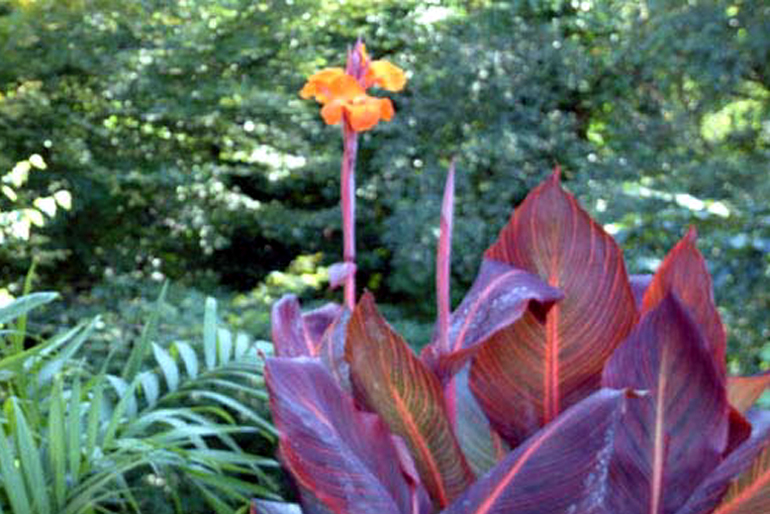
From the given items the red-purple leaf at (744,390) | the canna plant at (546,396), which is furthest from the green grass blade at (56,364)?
the red-purple leaf at (744,390)

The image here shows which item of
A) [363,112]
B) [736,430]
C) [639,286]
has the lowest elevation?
[736,430]

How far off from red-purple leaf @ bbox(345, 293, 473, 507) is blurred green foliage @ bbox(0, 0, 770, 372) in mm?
3057

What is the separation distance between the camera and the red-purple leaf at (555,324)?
1131mm

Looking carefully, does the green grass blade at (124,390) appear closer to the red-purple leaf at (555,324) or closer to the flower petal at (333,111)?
the flower petal at (333,111)

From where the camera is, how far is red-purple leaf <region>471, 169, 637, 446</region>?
113cm

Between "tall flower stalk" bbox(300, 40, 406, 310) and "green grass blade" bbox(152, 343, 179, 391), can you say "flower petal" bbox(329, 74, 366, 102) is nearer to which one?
"tall flower stalk" bbox(300, 40, 406, 310)

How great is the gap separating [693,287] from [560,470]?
9.9 inches

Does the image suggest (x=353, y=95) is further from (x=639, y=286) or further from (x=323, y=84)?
(x=639, y=286)

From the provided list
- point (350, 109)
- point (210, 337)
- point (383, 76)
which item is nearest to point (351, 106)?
point (350, 109)

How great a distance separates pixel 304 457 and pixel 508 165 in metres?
4.03

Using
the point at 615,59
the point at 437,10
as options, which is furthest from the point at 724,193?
the point at 437,10

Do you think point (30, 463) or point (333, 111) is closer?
point (333, 111)

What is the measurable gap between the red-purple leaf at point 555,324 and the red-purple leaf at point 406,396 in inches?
2.4

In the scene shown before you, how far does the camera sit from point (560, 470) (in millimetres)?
1030
